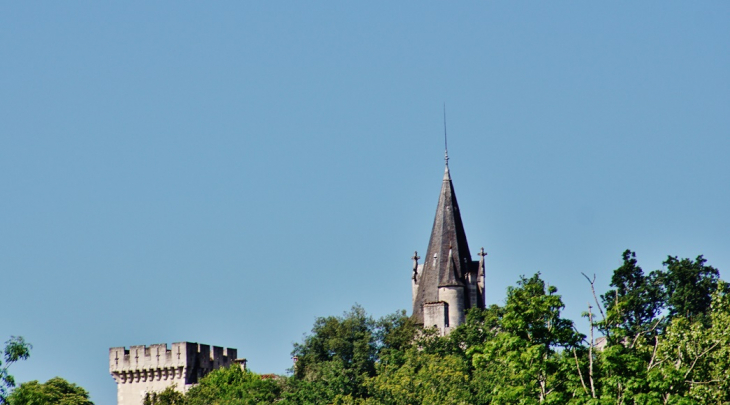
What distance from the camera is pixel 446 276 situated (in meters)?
86.6

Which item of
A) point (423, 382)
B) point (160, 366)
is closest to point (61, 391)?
point (160, 366)

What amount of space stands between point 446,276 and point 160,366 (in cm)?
1485

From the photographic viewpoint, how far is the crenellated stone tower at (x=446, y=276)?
3339 inches

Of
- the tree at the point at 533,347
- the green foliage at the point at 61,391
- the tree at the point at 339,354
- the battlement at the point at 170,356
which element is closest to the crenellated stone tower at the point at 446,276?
the tree at the point at 339,354

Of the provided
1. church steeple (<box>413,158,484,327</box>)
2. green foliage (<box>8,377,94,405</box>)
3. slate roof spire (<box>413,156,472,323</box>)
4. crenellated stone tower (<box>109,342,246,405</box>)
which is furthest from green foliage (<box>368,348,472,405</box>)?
green foliage (<box>8,377,94,405</box>)

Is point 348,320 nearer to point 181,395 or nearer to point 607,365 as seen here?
point 181,395

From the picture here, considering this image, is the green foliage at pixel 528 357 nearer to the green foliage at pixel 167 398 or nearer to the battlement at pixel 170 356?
the green foliage at pixel 167 398

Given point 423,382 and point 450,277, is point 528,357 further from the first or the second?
point 450,277

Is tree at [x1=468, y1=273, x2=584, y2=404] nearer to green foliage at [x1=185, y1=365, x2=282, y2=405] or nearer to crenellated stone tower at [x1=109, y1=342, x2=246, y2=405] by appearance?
green foliage at [x1=185, y1=365, x2=282, y2=405]

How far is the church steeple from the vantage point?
86.3 m

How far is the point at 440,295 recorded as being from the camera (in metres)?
86.2

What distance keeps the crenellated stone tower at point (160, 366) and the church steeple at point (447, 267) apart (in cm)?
978

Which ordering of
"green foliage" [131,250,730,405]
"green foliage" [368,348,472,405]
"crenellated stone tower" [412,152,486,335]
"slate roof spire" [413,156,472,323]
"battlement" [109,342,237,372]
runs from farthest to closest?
"slate roof spire" [413,156,472,323], "battlement" [109,342,237,372], "crenellated stone tower" [412,152,486,335], "green foliage" [368,348,472,405], "green foliage" [131,250,730,405]

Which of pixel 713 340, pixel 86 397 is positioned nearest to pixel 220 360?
pixel 86 397
